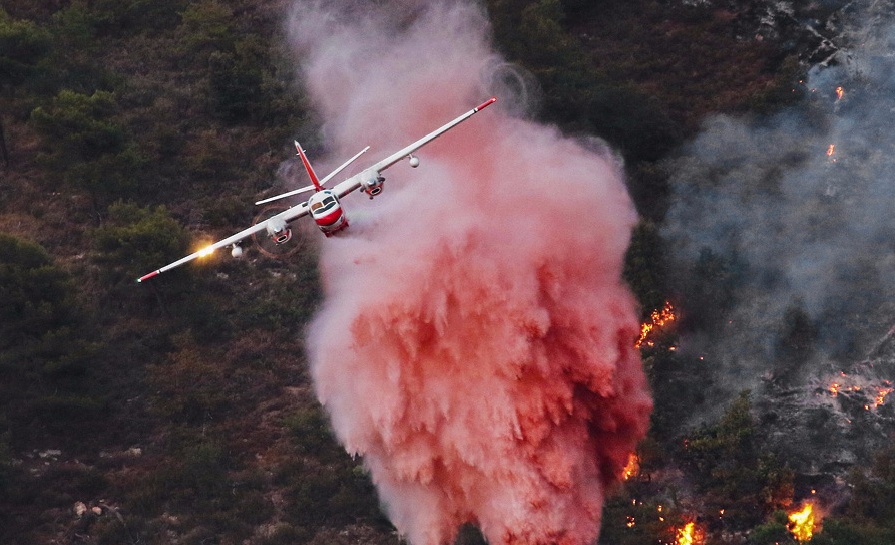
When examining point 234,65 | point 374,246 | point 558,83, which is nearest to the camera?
point 374,246

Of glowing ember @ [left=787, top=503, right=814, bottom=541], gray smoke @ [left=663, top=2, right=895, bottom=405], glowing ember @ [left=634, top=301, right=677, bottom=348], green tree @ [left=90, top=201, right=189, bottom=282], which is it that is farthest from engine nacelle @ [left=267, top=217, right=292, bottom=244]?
glowing ember @ [left=787, top=503, right=814, bottom=541]

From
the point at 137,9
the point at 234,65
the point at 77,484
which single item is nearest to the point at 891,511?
the point at 77,484

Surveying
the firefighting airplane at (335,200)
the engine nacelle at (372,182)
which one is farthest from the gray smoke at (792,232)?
the engine nacelle at (372,182)

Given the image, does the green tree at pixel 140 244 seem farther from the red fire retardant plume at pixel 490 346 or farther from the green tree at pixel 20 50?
the red fire retardant plume at pixel 490 346

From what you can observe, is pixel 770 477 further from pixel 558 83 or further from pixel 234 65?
pixel 234 65

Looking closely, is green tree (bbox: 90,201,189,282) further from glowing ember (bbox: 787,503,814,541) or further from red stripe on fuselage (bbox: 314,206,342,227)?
glowing ember (bbox: 787,503,814,541)
